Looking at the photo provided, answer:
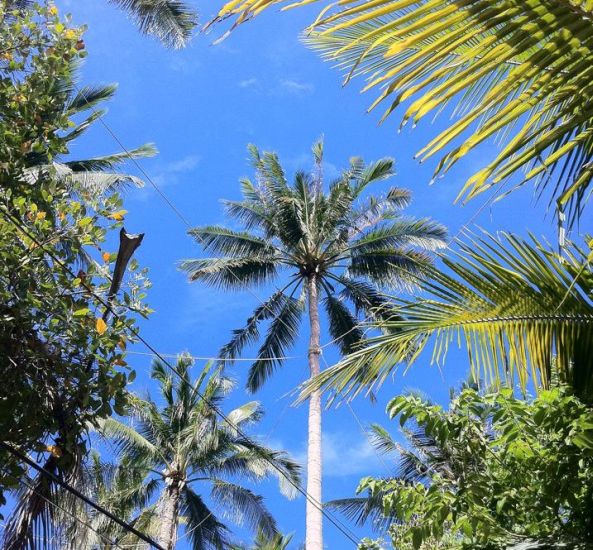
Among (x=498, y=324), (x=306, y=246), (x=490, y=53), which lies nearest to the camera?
(x=490, y=53)

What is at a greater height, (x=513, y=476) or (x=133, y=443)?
(x=133, y=443)

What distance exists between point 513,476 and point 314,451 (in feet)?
37.1

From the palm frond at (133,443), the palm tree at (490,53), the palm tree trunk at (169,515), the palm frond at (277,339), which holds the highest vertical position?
the palm frond at (277,339)

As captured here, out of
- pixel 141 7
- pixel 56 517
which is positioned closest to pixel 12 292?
pixel 56 517

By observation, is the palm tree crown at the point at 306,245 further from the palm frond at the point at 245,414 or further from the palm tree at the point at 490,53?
the palm tree at the point at 490,53

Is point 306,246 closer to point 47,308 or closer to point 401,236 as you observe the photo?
point 401,236

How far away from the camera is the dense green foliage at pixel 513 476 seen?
12.6ft

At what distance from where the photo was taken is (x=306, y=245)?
18969 millimetres

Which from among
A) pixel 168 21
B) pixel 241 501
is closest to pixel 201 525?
pixel 241 501

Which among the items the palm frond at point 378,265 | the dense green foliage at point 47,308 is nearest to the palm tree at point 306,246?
the palm frond at point 378,265

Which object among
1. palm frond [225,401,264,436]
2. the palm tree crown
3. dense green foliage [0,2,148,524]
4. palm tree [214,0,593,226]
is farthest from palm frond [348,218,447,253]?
palm tree [214,0,593,226]

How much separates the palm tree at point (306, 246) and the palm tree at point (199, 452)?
1453 millimetres

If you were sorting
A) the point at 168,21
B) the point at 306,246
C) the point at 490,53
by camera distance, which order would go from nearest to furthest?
the point at 490,53 → the point at 168,21 → the point at 306,246

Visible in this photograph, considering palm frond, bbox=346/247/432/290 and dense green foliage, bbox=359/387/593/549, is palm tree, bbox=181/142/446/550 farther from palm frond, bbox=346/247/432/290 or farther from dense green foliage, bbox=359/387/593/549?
dense green foliage, bbox=359/387/593/549
